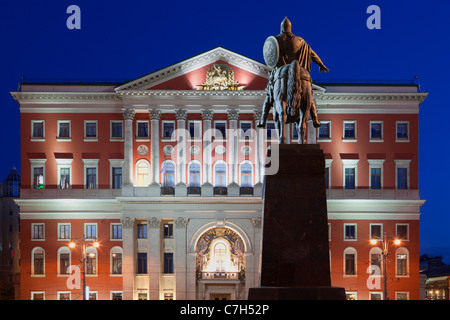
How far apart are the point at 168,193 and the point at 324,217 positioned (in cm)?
3733

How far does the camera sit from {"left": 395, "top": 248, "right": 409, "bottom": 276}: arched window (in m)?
52.2

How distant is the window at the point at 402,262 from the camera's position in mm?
52250

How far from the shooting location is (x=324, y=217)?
14.8m

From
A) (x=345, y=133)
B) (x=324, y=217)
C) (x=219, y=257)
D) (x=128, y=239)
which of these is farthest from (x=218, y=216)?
(x=324, y=217)

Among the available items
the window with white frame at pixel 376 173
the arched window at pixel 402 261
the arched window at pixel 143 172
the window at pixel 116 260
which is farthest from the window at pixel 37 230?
the arched window at pixel 402 261

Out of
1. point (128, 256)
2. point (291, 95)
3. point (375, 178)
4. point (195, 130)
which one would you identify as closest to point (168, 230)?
point (128, 256)

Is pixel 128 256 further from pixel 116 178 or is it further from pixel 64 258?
pixel 116 178

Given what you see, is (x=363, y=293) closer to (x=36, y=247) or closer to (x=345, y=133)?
(x=345, y=133)

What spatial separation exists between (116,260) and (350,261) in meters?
15.2

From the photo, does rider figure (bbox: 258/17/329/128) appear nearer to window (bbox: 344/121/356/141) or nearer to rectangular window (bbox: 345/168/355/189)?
rectangular window (bbox: 345/168/355/189)

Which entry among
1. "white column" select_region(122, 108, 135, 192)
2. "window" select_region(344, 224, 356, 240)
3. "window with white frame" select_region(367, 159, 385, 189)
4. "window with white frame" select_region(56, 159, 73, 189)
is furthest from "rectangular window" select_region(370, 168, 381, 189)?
"window with white frame" select_region(56, 159, 73, 189)

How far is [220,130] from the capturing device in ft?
174

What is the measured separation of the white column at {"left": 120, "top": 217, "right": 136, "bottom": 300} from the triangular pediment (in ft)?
29.2
